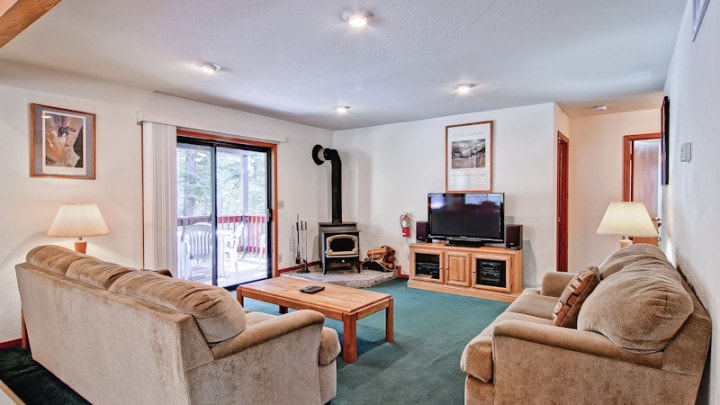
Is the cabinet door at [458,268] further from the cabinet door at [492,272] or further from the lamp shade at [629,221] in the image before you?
the lamp shade at [629,221]

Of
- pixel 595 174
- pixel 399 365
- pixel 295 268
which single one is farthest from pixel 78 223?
pixel 595 174

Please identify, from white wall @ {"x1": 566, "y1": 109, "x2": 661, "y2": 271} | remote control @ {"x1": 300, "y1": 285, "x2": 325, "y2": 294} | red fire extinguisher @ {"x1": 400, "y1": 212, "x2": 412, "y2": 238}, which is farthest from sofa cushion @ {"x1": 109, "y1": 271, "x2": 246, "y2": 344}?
white wall @ {"x1": 566, "y1": 109, "x2": 661, "y2": 271}

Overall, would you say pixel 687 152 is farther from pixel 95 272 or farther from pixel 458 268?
pixel 95 272

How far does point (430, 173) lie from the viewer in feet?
18.8

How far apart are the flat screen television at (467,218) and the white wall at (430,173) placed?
299mm

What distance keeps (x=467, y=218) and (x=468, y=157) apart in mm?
864

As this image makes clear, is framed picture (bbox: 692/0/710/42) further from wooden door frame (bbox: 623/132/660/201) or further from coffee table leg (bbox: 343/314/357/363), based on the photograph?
wooden door frame (bbox: 623/132/660/201)

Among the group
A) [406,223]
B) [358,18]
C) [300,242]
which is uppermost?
[358,18]

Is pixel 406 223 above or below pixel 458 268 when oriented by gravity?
above

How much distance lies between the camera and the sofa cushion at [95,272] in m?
2.04

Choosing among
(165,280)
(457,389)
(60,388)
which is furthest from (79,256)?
(457,389)

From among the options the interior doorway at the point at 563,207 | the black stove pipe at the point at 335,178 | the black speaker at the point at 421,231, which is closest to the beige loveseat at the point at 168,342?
the black speaker at the point at 421,231

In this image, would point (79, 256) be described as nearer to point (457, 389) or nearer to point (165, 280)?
point (165, 280)

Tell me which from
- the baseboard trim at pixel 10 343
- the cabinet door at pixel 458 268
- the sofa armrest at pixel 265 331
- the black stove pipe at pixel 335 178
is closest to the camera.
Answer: the sofa armrest at pixel 265 331
